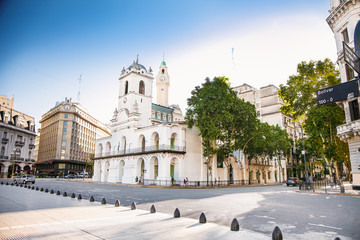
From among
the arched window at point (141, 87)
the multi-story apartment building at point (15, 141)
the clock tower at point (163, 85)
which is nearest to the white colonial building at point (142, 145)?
the arched window at point (141, 87)

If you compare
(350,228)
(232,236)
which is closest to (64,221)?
(232,236)

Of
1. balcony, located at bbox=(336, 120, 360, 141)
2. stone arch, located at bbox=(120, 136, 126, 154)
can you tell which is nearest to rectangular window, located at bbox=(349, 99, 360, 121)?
balcony, located at bbox=(336, 120, 360, 141)

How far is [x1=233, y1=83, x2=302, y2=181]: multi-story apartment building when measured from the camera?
6222 cm

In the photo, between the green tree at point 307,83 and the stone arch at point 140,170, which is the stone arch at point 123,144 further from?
the green tree at point 307,83

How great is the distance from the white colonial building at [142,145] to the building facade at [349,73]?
73.5 ft

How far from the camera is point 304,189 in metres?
26.2

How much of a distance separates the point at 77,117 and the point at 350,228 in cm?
8540

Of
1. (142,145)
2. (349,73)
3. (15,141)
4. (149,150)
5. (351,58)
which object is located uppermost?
(349,73)

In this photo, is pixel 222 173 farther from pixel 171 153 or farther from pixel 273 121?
pixel 273 121

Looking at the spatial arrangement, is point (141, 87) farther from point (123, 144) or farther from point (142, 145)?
point (142, 145)

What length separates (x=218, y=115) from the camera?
3541 cm

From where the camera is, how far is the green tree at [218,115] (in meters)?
35.2

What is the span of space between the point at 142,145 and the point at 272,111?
37.3 meters

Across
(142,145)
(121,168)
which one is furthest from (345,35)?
(121,168)
